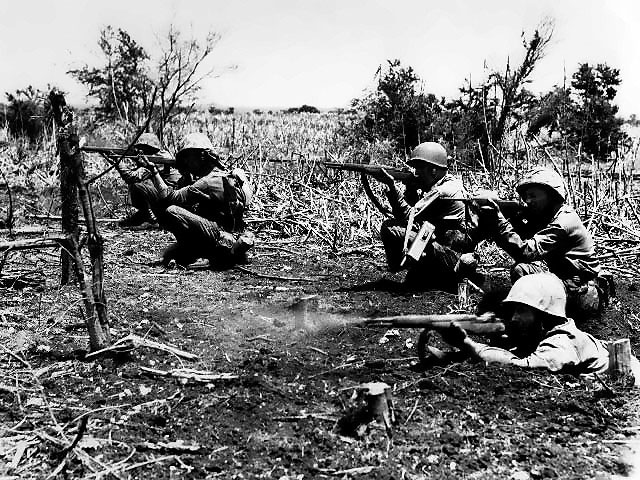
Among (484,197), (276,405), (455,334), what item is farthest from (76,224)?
(484,197)

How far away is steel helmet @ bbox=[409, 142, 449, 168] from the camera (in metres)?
7.47

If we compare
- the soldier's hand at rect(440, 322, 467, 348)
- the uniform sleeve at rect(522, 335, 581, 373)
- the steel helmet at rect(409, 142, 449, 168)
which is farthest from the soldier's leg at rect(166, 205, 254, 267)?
the uniform sleeve at rect(522, 335, 581, 373)

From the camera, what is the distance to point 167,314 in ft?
20.4

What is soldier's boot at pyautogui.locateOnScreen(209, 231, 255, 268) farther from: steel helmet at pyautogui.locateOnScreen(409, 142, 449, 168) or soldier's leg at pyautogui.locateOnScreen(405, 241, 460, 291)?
steel helmet at pyautogui.locateOnScreen(409, 142, 449, 168)

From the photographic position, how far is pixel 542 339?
5082mm

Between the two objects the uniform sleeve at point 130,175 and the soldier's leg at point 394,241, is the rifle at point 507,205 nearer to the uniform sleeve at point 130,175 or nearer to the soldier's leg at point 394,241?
the soldier's leg at point 394,241

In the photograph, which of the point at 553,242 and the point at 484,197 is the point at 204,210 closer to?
the point at 484,197

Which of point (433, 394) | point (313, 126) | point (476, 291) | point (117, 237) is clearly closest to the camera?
point (433, 394)

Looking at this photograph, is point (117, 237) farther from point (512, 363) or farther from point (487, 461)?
point (487, 461)

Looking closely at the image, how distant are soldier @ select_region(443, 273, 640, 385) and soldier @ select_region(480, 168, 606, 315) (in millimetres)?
1014

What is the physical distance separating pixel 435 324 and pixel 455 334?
0.16 metres

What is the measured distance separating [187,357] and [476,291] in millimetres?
3345

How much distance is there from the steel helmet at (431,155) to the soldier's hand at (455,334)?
2.94 meters

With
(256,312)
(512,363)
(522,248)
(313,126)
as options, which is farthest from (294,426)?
(313,126)
